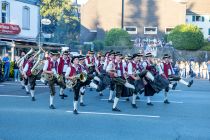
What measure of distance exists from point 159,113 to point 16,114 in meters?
4.57

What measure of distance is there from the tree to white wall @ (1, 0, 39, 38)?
21.7m

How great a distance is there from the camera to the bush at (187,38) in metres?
49.0

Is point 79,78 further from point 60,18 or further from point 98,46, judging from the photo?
point 60,18

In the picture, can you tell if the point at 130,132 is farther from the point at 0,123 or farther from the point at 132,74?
the point at 132,74

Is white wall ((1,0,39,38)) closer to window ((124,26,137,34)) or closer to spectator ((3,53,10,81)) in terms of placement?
spectator ((3,53,10,81))

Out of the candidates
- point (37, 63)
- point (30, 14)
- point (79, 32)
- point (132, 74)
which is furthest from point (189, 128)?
point (79, 32)

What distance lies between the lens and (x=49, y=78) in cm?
1359

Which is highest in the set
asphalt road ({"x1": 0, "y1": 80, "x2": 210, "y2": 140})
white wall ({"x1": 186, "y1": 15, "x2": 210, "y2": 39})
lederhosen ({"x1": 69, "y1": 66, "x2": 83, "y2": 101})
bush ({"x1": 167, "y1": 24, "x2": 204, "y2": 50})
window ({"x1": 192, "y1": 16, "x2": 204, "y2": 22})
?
window ({"x1": 192, "y1": 16, "x2": 204, "y2": 22})

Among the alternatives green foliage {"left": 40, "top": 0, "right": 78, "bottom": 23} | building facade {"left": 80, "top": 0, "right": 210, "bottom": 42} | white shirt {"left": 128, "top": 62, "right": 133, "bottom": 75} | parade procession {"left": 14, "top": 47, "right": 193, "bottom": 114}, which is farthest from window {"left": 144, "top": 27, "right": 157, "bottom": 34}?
white shirt {"left": 128, "top": 62, "right": 133, "bottom": 75}

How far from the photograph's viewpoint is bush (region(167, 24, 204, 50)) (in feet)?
161

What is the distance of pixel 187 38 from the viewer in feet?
161

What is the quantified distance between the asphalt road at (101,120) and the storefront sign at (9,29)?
12415 millimetres

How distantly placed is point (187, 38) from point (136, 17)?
13.2 metres

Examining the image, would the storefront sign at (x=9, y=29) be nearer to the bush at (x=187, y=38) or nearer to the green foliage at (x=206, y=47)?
the bush at (x=187, y=38)
